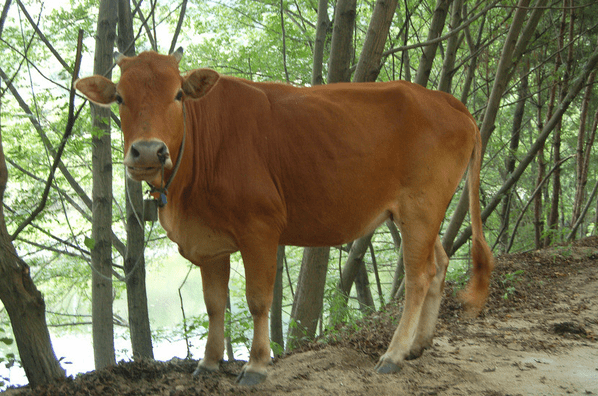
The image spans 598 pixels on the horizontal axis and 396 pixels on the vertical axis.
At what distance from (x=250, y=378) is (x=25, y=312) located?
1394mm

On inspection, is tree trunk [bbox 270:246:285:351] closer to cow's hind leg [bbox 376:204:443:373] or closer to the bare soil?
the bare soil

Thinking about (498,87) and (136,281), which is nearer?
(136,281)

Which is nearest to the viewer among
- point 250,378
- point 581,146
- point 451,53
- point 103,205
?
point 250,378

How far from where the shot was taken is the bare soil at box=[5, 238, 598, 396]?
3.24 metres

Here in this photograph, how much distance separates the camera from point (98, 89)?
3.16 m

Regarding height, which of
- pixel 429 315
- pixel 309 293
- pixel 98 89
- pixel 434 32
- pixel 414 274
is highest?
pixel 434 32

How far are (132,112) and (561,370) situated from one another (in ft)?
10.6

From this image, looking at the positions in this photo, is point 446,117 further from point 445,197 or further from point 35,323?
point 35,323

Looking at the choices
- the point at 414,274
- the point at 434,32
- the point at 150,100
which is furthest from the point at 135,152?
the point at 434,32

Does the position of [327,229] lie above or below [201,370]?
above

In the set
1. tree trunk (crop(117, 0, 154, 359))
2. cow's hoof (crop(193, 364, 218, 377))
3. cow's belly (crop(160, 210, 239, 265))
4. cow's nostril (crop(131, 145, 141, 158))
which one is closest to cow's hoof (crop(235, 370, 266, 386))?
cow's hoof (crop(193, 364, 218, 377))

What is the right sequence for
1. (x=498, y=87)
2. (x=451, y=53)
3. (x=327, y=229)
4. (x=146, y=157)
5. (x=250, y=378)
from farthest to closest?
1. (x=451, y=53)
2. (x=498, y=87)
3. (x=327, y=229)
4. (x=250, y=378)
5. (x=146, y=157)

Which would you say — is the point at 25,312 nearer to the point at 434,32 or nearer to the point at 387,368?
the point at 387,368

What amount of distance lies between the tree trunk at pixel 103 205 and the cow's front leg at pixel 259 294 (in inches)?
97.6
